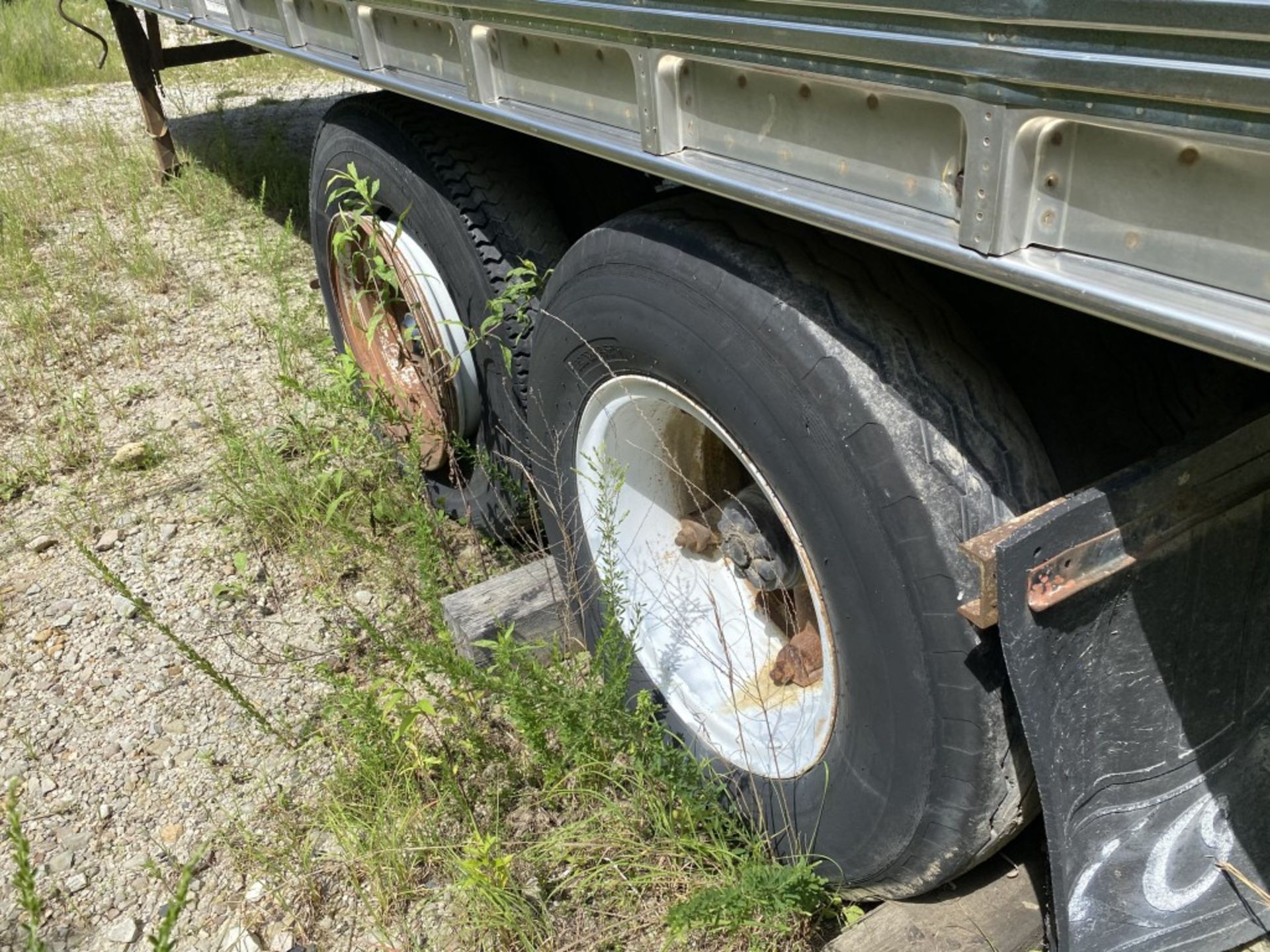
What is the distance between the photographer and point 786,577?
200 cm

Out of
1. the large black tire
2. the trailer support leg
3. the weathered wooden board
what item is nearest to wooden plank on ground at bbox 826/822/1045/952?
the weathered wooden board

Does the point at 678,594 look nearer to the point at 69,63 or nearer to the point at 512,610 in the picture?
the point at 512,610

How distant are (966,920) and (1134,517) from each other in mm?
785

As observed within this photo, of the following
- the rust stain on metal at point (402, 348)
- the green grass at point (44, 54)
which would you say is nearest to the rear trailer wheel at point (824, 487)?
the rust stain on metal at point (402, 348)

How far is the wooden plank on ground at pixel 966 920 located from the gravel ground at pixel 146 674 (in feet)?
3.33

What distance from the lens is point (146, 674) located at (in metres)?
2.71

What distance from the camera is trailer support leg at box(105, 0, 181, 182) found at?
236 inches

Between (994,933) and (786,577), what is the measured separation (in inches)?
28.4

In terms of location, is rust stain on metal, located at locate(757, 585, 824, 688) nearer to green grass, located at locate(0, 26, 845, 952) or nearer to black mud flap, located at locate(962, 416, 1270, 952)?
green grass, located at locate(0, 26, 845, 952)

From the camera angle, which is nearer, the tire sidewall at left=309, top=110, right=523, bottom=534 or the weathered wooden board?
the weathered wooden board

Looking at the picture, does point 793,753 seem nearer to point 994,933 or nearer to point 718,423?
point 994,933

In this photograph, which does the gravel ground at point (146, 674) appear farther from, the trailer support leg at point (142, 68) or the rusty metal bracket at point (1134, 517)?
the trailer support leg at point (142, 68)

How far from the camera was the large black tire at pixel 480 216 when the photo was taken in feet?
8.11

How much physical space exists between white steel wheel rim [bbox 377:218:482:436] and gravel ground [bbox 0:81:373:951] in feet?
2.42
